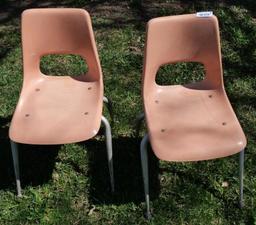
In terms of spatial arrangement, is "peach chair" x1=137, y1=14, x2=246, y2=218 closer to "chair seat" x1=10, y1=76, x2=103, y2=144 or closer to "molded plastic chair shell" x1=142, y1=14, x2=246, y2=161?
"molded plastic chair shell" x1=142, y1=14, x2=246, y2=161

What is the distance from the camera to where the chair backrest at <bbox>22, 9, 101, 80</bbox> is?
10.4 feet

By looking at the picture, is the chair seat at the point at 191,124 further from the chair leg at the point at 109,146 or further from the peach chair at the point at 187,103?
the chair leg at the point at 109,146

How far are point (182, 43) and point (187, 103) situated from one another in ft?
1.22

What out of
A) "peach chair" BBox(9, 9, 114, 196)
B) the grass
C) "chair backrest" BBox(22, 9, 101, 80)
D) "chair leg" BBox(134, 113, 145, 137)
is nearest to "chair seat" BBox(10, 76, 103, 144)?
"peach chair" BBox(9, 9, 114, 196)

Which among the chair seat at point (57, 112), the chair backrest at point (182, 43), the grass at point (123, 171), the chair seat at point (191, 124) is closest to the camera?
the chair seat at point (191, 124)

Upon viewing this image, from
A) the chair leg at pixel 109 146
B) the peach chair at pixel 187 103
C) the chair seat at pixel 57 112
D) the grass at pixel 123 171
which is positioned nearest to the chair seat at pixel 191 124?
the peach chair at pixel 187 103

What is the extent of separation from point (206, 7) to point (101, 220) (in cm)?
272

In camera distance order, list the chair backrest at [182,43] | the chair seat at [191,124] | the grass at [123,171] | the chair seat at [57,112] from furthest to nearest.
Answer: the grass at [123,171], the chair backrest at [182,43], the chair seat at [57,112], the chair seat at [191,124]

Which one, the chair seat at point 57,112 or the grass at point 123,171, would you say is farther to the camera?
the grass at point 123,171

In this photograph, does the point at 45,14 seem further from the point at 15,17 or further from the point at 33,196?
the point at 15,17

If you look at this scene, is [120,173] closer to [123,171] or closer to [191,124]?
[123,171]

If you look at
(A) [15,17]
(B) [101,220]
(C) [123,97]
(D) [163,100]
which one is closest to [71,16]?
(D) [163,100]

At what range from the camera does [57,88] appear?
3350 mm

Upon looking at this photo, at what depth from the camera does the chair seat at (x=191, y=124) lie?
107 inches
